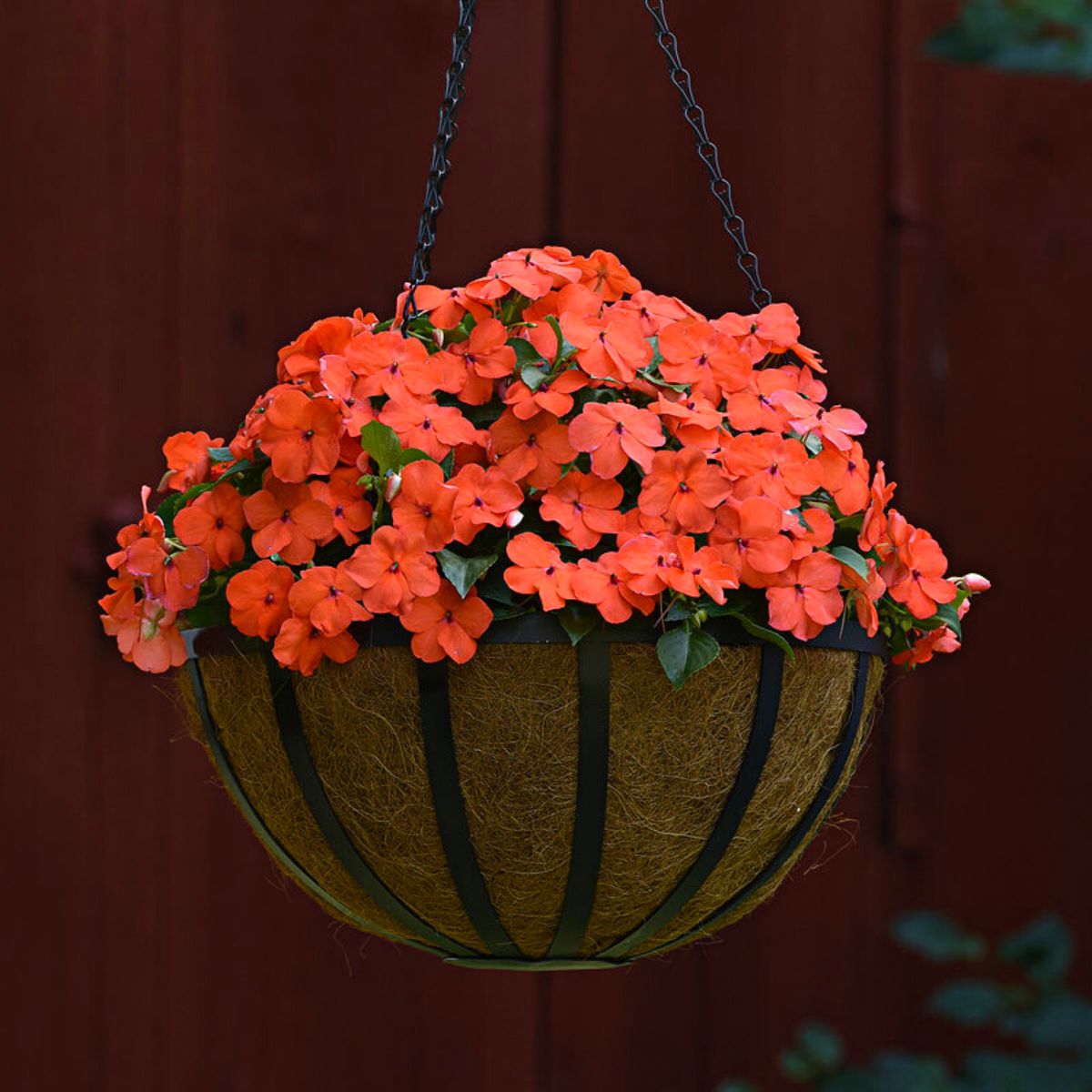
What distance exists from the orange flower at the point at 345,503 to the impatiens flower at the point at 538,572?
0.09 metres

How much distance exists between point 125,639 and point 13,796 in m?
0.64

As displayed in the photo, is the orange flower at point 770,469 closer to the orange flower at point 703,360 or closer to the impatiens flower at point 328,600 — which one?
the orange flower at point 703,360

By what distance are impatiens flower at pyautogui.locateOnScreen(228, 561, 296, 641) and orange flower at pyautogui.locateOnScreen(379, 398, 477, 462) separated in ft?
0.29

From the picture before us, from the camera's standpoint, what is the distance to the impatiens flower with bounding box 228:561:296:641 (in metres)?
0.79

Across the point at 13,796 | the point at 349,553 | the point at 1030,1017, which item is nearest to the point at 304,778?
the point at 349,553

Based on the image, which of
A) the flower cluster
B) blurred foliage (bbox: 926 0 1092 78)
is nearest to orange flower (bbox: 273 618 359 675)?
the flower cluster

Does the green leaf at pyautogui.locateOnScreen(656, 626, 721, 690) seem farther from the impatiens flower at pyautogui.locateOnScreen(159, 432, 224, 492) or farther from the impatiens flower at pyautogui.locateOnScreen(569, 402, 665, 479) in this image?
the impatiens flower at pyautogui.locateOnScreen(159, 432, 224, 492)

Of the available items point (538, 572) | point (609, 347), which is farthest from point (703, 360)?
point (538, 572)

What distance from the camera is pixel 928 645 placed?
3.07 ft

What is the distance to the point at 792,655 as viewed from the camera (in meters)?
0.81

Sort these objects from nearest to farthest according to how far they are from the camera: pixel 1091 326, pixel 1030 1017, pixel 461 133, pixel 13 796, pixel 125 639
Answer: pixel 1030 1017
pixel 125 639
pixel 13 796
pixel 461 133
pixel 1091 326

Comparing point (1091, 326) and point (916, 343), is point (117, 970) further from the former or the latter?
point (1091, 326)

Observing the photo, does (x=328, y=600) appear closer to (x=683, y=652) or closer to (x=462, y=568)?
(x=462, y=568)

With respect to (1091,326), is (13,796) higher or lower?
lower
